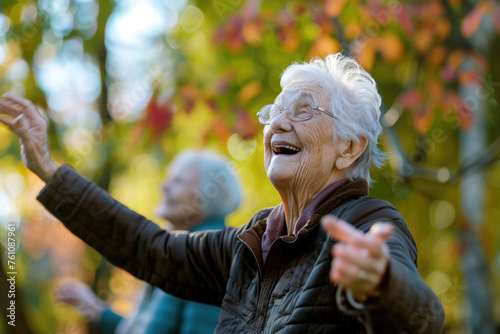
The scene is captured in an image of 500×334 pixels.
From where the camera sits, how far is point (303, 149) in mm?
2039

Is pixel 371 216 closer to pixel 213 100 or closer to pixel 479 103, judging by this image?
pixel 213 100

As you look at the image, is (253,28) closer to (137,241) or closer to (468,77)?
(468,77)

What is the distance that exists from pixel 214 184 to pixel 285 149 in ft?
5.85

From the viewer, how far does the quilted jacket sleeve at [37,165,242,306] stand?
7.57 ft

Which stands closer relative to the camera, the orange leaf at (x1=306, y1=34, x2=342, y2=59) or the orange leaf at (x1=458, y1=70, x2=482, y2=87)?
the orange leaf at (x1=306, y1=34, x2=342, y2=59)

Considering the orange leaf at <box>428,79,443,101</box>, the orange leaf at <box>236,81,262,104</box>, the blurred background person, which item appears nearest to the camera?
the blurred background person

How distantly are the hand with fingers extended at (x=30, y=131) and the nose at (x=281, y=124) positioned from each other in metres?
0.91

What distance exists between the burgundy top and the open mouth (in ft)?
0.60

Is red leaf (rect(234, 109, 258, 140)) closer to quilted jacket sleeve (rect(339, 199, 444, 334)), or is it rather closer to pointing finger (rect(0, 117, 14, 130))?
pointing finger (rect(0, 117, 14, 130))

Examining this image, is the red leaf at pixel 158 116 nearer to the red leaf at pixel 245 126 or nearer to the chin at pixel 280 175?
the red leaf at pixel 245 126

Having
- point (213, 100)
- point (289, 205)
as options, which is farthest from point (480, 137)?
point (289, 205)

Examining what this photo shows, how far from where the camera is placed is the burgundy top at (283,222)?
1.93 metres

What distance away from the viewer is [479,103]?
5.40 m

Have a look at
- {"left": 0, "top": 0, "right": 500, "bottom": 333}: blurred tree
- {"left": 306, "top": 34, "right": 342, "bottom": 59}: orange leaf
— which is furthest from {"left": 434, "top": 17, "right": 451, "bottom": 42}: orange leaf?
{"left": 306, "top": 34, "right": 342, "bottom": 59}: orange leaf
